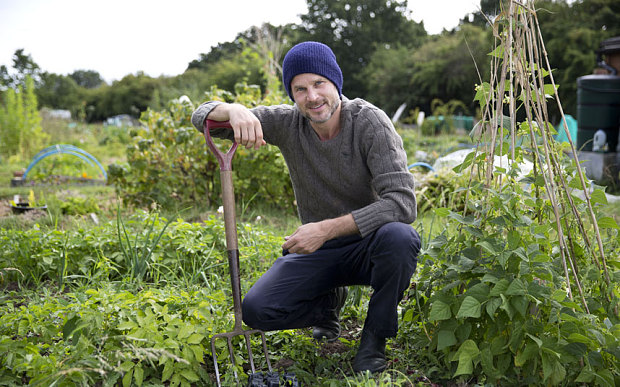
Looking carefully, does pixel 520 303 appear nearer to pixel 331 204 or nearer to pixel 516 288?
pixel 516 288

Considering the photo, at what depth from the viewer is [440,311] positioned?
1839mm

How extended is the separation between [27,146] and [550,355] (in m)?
9.41

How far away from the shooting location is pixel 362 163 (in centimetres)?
215

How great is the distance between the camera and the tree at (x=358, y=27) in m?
29.3

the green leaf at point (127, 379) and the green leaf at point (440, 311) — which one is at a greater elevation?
the green leaf at point (440, 311)

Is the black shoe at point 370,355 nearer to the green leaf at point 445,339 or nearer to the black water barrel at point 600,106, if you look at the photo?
the green leaf at point 445,339

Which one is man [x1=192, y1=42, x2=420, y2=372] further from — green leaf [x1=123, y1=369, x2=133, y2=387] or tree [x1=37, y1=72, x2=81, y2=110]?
tree [x1=37, y1=72, x2=81, y2=110]

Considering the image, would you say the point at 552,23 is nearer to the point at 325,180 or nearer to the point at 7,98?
the point at 7,98

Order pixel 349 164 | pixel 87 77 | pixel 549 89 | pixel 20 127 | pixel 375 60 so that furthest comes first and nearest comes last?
pixel 87 77
pixel 375 60
pixel 20 127
pixel 349 164
pixel 549 89

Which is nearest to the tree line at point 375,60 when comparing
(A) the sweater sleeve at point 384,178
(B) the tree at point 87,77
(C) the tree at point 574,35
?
(C) the tree at point 574,35

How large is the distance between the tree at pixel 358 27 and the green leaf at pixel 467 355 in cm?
2781

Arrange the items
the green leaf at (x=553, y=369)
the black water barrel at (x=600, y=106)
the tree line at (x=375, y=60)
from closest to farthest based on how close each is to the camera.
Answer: the green leaf at (x=553, y=369) < the black water barrel at (x=600, y=106) < the tree line at (x=375, y=60)

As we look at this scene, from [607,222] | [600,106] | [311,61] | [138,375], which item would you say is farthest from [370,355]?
[600,106]

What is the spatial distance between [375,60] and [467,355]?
78.1ft
